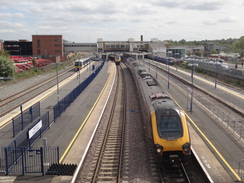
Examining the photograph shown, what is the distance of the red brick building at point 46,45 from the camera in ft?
384

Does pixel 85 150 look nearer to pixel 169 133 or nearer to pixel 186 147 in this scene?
pixel 169 133

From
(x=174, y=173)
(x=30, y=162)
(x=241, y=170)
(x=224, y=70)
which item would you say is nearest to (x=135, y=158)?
(x=174, y=173)

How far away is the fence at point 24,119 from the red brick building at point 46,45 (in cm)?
9553

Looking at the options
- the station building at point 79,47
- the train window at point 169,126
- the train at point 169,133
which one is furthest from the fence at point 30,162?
the station building at point 79,47

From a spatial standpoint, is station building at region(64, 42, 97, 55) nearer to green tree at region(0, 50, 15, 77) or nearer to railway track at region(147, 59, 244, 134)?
green tree at region(0, 50, 15, 77)

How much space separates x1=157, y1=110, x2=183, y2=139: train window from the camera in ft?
48.1

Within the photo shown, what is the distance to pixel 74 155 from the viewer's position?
16219mm

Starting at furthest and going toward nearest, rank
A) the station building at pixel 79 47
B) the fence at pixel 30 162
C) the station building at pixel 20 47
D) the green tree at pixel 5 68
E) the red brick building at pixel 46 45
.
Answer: the station building at pixel 79 47 < the station building at pixel 20 47 < the red brick building at pixel 46 45 < the green tree at pixel 5 68 < the fence at pixel 30 162

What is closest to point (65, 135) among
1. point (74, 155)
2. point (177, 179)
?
point (74, 155)

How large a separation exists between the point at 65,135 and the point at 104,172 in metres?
6.46

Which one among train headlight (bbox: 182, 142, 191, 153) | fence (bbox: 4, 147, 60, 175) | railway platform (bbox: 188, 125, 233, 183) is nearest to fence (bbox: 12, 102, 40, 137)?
fence (bbox: 4, 147, 60, 175)

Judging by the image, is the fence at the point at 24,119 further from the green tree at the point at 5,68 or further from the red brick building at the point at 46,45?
the red brick building at the point at 46,45

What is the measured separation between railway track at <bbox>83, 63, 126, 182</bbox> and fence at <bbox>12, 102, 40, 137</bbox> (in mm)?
6495

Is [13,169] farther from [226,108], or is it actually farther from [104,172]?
[226,108]
